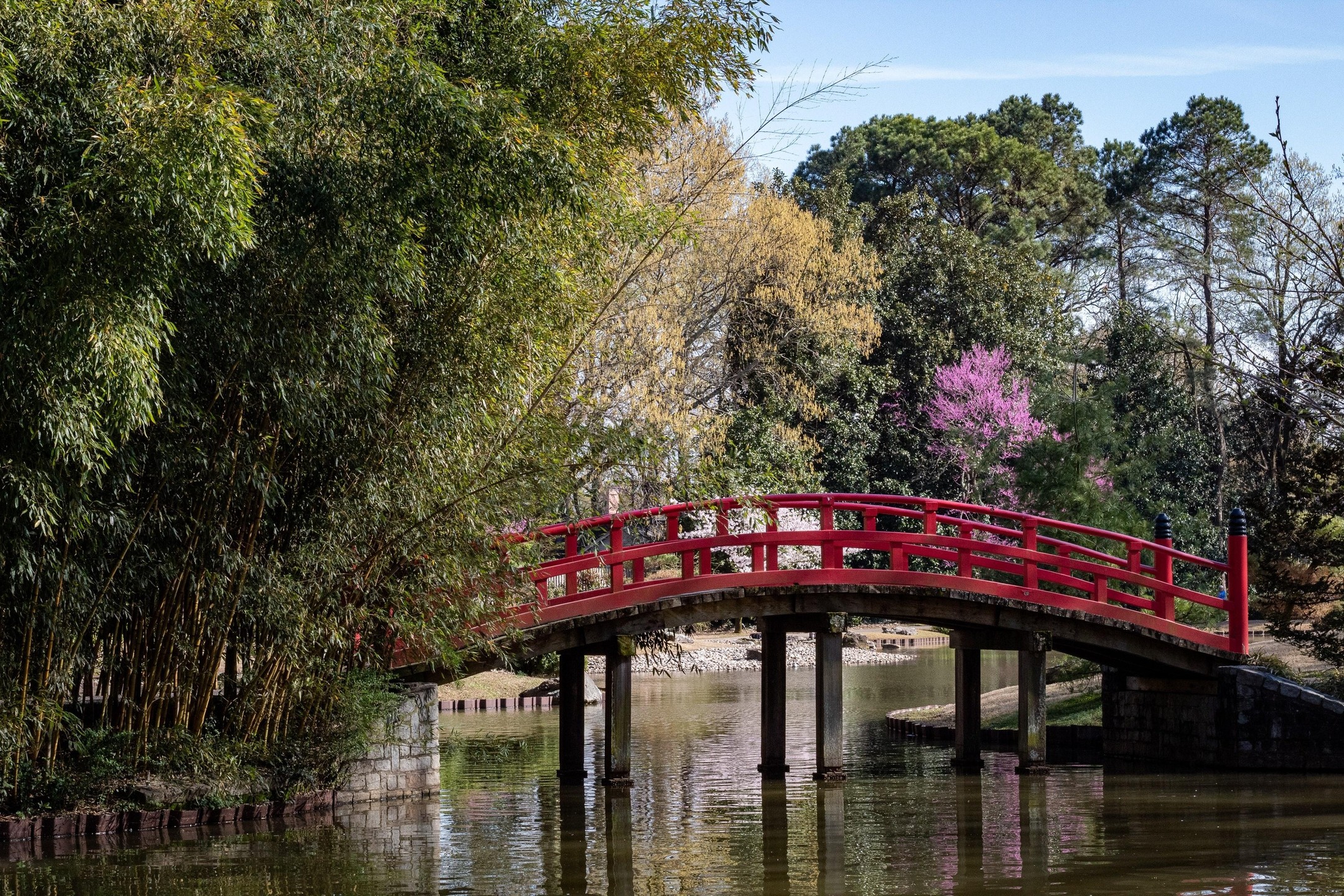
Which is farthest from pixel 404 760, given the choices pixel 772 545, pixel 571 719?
pixel 772 545

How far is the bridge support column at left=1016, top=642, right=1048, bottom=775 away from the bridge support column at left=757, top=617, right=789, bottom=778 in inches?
95.9

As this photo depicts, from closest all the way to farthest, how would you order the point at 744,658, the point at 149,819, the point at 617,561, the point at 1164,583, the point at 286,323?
the point at 286,323 < the point at 149,819 < the point at 617,561 < the point at 1164,583 < the point at 744,658

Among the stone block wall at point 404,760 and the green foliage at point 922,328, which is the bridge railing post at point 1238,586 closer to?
the stone block wall at point 404,760

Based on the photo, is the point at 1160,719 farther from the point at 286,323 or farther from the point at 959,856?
the point at 286,323

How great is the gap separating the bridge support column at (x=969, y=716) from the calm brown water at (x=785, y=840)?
35 cm

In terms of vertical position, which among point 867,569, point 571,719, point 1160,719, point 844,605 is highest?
point 867,569

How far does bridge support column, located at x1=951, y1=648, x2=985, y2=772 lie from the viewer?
15.4 meters

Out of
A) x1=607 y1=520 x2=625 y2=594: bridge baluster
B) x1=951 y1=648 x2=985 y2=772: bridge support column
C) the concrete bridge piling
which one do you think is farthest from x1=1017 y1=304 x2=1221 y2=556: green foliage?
x1=607 y1=520 x2=625 y2=594: bridge baluster

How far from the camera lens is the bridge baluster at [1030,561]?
14.6 m

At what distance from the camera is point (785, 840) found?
10.9m

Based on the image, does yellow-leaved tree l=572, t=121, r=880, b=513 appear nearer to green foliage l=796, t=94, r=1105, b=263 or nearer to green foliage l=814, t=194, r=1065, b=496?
green foliage l=814, t=194, r=1065, b=496

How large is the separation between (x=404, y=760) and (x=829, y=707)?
4.15 metres

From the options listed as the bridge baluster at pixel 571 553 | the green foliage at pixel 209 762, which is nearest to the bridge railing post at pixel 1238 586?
the bridge baluster at pixel 571 553

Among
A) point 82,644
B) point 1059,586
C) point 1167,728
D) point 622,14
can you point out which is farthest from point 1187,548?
point 82,644
